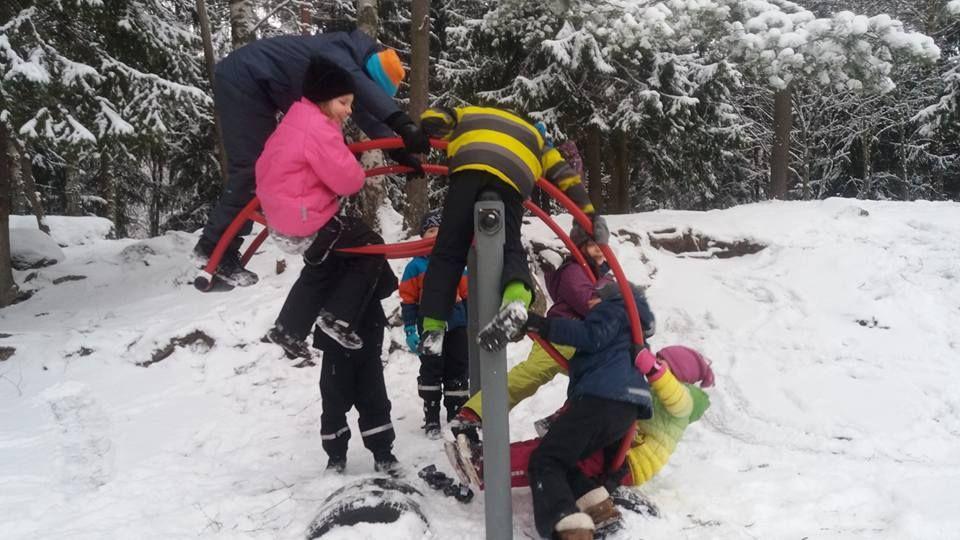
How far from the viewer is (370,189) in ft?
28.5

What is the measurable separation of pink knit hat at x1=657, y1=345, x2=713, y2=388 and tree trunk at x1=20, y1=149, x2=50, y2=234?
1173 cm

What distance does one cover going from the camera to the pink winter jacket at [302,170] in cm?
299

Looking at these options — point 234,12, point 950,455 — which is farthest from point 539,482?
point 234,12

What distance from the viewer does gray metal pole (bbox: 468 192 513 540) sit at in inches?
114

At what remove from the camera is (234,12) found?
344 inches

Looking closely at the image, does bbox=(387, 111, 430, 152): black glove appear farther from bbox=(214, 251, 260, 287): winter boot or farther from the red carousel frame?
bbox=(214, 251, 260, 287): winter boot

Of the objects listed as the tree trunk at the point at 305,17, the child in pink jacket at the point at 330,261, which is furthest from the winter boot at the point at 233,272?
the tree trunk at the point at 305,17

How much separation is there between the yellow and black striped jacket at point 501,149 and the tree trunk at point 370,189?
5180 mm

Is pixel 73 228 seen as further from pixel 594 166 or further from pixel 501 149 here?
pixel 501 149

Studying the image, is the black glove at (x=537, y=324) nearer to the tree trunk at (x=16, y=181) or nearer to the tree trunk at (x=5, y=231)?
the tree trunk at (x=5, y=231)

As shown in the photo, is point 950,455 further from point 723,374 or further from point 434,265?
point 434,265

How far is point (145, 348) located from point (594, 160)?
812cm

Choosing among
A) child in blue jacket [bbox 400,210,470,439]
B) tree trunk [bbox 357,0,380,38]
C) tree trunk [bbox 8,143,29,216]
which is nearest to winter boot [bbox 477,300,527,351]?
child in blue jacket [bbox 400,210,470,439]

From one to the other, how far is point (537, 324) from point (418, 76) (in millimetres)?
6218
